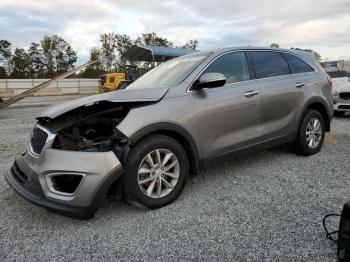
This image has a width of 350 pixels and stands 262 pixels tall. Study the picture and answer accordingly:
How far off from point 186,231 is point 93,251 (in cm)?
83

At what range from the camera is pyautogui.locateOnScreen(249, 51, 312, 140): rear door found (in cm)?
472

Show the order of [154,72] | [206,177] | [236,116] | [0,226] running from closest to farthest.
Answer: [0,226], [236,116], [206,177], [154,72]

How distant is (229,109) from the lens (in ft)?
13.9

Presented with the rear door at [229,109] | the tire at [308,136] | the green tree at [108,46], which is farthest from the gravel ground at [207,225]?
the green tree at [108,46]

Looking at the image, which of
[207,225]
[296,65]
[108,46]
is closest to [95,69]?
[108,46]

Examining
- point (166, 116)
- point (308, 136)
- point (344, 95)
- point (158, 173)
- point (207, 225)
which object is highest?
point (344, 95)

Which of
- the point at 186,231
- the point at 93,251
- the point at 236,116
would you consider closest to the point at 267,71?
the point at 236,116

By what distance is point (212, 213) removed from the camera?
3549 mm

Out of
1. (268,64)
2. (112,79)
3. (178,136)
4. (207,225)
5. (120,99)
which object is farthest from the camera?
(112,79)

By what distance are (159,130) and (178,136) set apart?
0.30 m

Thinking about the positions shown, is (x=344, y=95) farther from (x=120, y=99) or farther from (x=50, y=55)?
(x=50, y=55)

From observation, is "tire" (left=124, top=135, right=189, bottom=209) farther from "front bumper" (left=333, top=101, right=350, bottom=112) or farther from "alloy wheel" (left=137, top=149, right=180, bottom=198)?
"front bumper" (left=333, top=101, right=350, bottom=112)

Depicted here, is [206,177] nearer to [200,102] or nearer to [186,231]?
[200,102]

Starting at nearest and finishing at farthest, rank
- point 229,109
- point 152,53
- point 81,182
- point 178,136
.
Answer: point 81,182 < point 178,136 < point 229,109 < point 152,53
